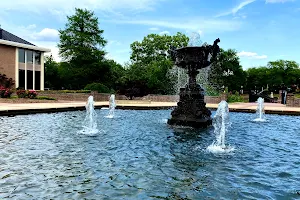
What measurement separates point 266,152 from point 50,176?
5.01 metres

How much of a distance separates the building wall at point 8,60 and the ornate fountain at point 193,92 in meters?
30.7

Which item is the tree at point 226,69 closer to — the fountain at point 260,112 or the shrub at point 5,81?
the shrub at point 5,81

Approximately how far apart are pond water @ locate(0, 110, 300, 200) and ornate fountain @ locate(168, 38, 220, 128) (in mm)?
2478

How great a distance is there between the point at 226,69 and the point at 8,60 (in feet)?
111

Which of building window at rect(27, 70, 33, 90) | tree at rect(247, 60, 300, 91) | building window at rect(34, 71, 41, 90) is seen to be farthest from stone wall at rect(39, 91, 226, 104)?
tree at rect(247, 60, 300, 91)

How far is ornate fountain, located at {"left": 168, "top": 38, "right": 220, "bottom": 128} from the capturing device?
11.5 m

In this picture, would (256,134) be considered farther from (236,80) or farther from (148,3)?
(236,80)

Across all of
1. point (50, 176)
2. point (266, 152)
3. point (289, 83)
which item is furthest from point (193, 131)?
point (289, 83)

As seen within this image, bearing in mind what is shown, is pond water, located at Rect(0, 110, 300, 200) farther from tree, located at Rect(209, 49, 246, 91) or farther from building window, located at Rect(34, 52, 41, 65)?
tree, located at Rect(209, 49, 246, 91)

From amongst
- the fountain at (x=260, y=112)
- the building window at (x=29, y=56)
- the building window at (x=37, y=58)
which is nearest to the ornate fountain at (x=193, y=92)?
the fountain at (x=260, y=112)

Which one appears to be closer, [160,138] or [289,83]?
[160,138]

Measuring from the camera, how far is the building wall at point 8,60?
35969mm

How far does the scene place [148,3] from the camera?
57.3ft

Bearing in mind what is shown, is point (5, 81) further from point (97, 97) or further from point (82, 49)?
point (97, 97)
